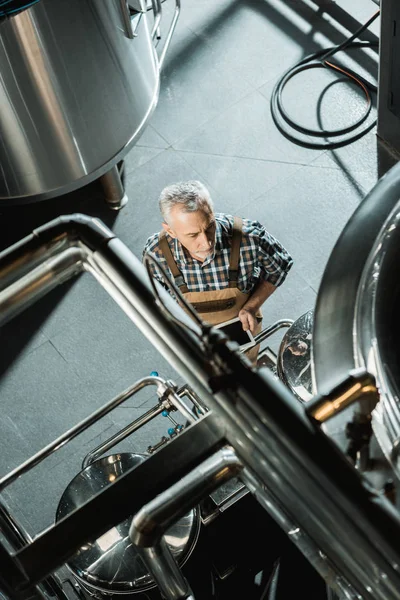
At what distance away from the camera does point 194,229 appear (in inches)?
120

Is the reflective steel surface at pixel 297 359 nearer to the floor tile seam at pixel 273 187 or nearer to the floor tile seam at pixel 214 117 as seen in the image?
the floor tile seam at pixel 273 187

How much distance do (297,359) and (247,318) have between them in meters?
0.41

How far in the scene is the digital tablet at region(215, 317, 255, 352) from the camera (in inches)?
138

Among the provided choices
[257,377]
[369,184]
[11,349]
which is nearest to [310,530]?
[257,377]

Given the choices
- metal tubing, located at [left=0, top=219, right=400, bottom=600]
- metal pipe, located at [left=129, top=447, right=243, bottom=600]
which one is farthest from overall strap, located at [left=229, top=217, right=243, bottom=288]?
metal tubing, located at [left=0, top=219, right=400, bottom=600]

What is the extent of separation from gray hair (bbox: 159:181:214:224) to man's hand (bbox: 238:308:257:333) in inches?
20.3

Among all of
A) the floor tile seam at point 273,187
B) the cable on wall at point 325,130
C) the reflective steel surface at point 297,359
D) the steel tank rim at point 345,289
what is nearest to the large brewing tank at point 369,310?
the steel tank rim at point 345,289

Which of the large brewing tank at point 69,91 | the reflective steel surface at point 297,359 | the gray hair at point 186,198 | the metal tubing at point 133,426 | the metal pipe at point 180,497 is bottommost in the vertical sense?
the reflective steel surface at point 297,359

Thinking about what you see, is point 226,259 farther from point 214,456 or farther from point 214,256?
point 214,456

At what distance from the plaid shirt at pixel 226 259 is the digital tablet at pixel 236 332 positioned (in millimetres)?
186

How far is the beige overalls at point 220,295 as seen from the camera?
326cm

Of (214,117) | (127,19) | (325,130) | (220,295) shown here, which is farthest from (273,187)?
(220,295)

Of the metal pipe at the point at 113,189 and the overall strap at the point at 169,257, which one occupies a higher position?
the metal pipe at the point at 113,189

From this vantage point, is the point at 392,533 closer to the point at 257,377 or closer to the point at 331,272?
the point at 257,377
